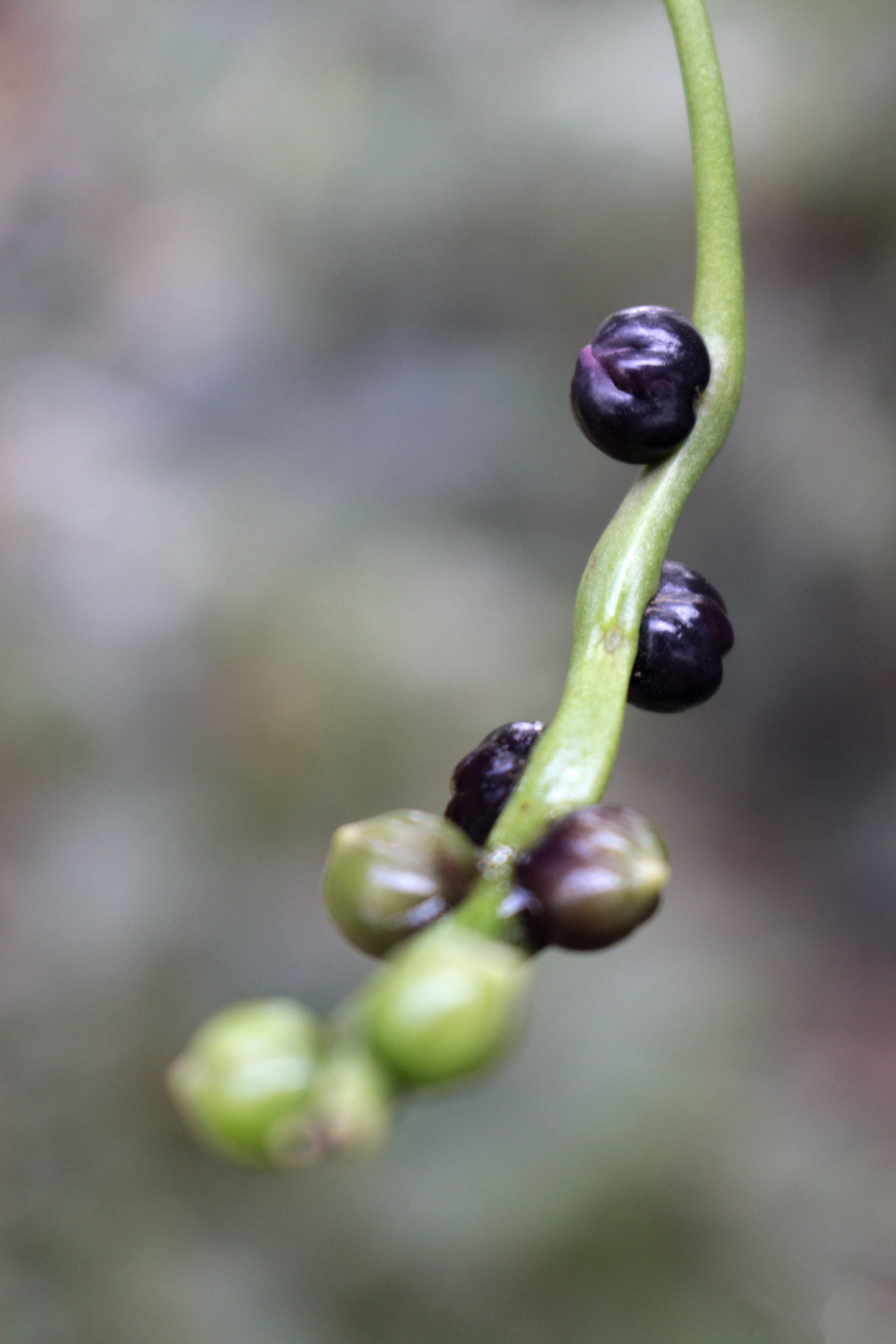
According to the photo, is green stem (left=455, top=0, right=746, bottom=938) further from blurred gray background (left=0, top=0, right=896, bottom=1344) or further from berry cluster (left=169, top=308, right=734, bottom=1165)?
blurred gray background (left=0, top=0, right=896, bottom=1344)

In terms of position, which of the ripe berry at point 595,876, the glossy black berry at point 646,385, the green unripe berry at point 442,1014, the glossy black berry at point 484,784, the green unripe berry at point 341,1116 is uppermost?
the glossy black berry at point 646,385

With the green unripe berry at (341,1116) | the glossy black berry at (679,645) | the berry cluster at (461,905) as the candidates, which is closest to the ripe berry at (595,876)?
the berry cluster at (461,905)

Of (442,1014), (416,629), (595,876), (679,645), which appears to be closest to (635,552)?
(679,645)

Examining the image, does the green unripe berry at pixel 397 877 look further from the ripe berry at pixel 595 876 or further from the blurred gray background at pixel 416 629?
the blurred gray background at pixel 416 629

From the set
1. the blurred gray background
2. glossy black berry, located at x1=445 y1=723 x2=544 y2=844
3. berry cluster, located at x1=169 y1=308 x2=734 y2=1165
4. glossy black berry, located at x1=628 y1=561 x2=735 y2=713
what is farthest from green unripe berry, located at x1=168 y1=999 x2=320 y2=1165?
the blurred gray background

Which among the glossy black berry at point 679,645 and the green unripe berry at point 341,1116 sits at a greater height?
the glossy black berry at point 679,645

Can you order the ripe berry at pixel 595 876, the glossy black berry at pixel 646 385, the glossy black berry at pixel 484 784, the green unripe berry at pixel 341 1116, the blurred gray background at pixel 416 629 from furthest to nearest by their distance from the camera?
the blurred gray background at pixel 416 629 → the glossy black berry at pixel 646 385 → the glossy black berry at pixel 484 784 → the ripe berry at pixel 595 876 → the green unripe berry at pixel 341 1116

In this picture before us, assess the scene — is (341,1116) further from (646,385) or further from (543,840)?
(646,385)
